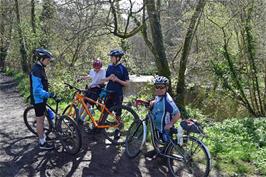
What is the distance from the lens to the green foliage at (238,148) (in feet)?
22.2

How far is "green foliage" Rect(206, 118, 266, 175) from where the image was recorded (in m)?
6.78

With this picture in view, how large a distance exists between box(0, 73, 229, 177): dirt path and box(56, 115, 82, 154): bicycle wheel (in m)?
0.17

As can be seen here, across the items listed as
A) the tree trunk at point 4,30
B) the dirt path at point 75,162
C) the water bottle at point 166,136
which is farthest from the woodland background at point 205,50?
the tree trunk at point 4,30

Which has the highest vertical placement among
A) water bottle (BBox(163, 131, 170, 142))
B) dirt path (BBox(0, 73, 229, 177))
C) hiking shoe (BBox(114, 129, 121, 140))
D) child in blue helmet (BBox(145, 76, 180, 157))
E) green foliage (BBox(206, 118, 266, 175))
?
child in blue helmet (BBox(145, 76, 180, 157))

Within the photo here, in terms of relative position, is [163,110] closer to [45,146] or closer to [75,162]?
[75,162]

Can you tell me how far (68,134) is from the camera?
666 cm

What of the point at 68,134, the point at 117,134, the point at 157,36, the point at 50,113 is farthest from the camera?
the point at 157,36

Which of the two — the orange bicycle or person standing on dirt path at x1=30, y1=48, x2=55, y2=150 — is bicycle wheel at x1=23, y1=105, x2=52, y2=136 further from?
person standing on dirt path at x1=30, y1=48, x2=55, y2=150

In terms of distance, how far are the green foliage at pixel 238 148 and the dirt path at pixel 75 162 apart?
2.24 feet

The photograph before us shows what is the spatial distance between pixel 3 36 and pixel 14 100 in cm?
2175

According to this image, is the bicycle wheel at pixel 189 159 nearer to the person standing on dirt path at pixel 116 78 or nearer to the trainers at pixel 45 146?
the person standing on dirt path at pixel 116 78

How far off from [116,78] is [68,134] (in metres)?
1.49

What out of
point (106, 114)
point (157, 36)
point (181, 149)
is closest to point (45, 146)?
point (106, 114)

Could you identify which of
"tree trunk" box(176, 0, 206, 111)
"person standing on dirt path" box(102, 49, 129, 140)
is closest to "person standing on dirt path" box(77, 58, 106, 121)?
"person standing on dirt path" box(102, 49, 129, 140)
